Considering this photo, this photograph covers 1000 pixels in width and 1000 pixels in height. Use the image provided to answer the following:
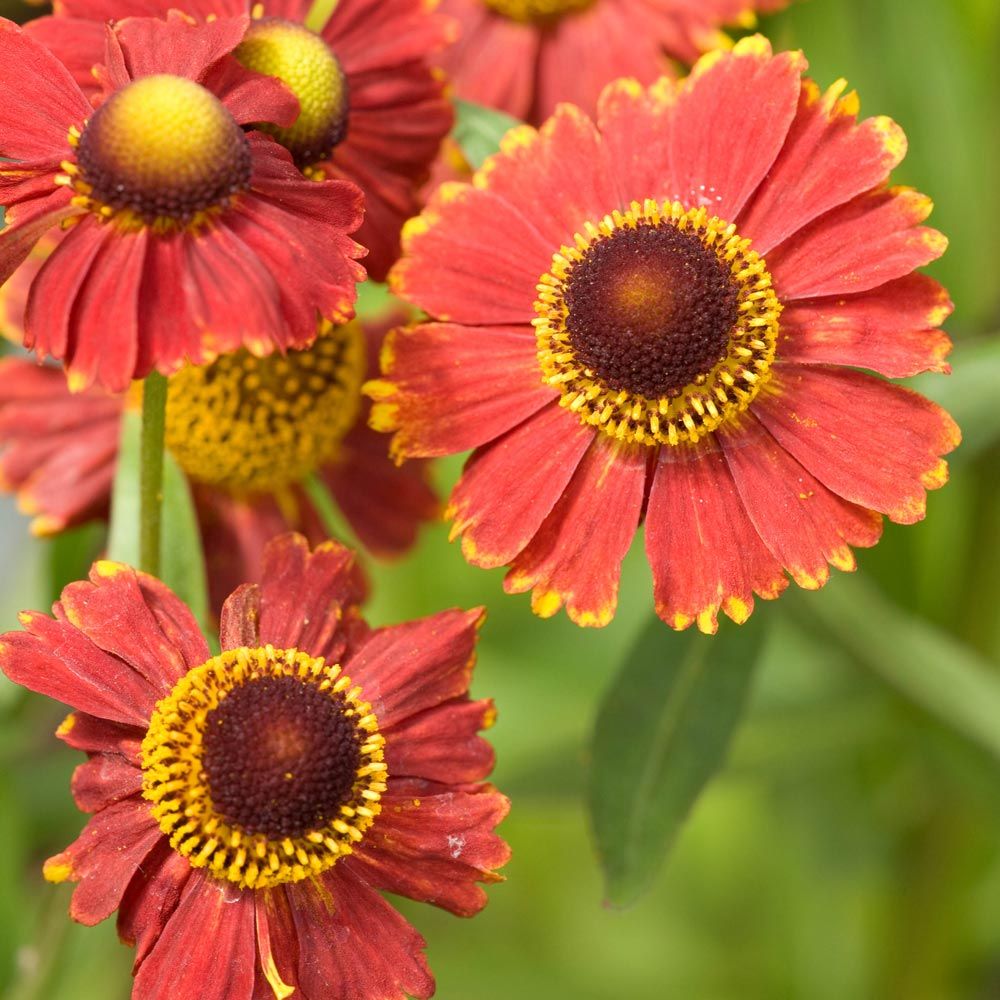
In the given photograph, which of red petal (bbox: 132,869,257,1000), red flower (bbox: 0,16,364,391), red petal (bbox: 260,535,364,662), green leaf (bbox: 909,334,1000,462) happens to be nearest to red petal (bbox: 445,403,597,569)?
red petal (bbox: 260,535,364,662)

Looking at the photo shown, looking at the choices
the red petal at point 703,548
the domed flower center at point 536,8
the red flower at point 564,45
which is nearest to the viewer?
the red petal at point 703,548

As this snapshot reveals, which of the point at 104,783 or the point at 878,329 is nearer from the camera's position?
the point at 104,783

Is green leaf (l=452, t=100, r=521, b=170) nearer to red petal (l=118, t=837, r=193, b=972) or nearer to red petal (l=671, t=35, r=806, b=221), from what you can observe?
red petal (l=671, t=35, r=806, b=221)

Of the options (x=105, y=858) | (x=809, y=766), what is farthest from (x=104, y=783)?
(x=809, y=766)

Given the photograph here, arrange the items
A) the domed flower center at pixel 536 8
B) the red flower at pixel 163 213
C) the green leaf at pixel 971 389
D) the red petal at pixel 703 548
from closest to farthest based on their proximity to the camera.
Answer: the red flower at pixel 163 213, the red petal at pixel 703 548, the green leaf at pixel 971 389, the domed flower center at pixel 536 8

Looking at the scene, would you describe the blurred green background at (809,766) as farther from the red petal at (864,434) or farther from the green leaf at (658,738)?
the red petal at (864,434)

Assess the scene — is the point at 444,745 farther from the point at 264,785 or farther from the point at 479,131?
the point at 479,131

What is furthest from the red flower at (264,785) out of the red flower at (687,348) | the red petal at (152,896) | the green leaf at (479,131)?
the green leaf at (479,131)
